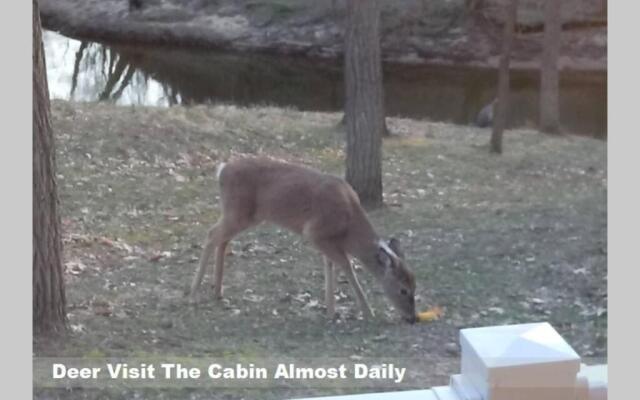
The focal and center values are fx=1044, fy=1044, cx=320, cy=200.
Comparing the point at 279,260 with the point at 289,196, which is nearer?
the point at 279,260

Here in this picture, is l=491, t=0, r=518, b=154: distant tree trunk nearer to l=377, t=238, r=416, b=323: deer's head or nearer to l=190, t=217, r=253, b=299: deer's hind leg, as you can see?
l=377, t=238, r=416, b=323: deer's head

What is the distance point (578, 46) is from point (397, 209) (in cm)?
81

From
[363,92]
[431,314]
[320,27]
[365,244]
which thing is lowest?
[431,314]

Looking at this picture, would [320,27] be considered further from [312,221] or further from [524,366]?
[524,366]

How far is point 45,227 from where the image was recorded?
8.70 ft

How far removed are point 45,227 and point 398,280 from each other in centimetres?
104

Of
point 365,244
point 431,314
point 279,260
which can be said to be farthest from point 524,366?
point 365,244

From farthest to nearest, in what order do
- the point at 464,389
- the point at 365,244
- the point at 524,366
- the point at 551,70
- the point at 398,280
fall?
1. the point at 365,244
2. the point at 398,280
3. the point at 551,70
4. the point at 464,389
5. the point at 524,366

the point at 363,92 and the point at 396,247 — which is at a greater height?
the point at 363,92

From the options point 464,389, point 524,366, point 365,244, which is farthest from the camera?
point 365,244

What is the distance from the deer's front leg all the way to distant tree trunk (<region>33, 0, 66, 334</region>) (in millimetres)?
786

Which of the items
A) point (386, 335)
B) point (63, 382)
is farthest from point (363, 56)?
point (63, 382)

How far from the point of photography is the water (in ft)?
8.63

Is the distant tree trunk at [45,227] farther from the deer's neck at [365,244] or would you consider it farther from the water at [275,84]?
the deer's neck at [365,244]
